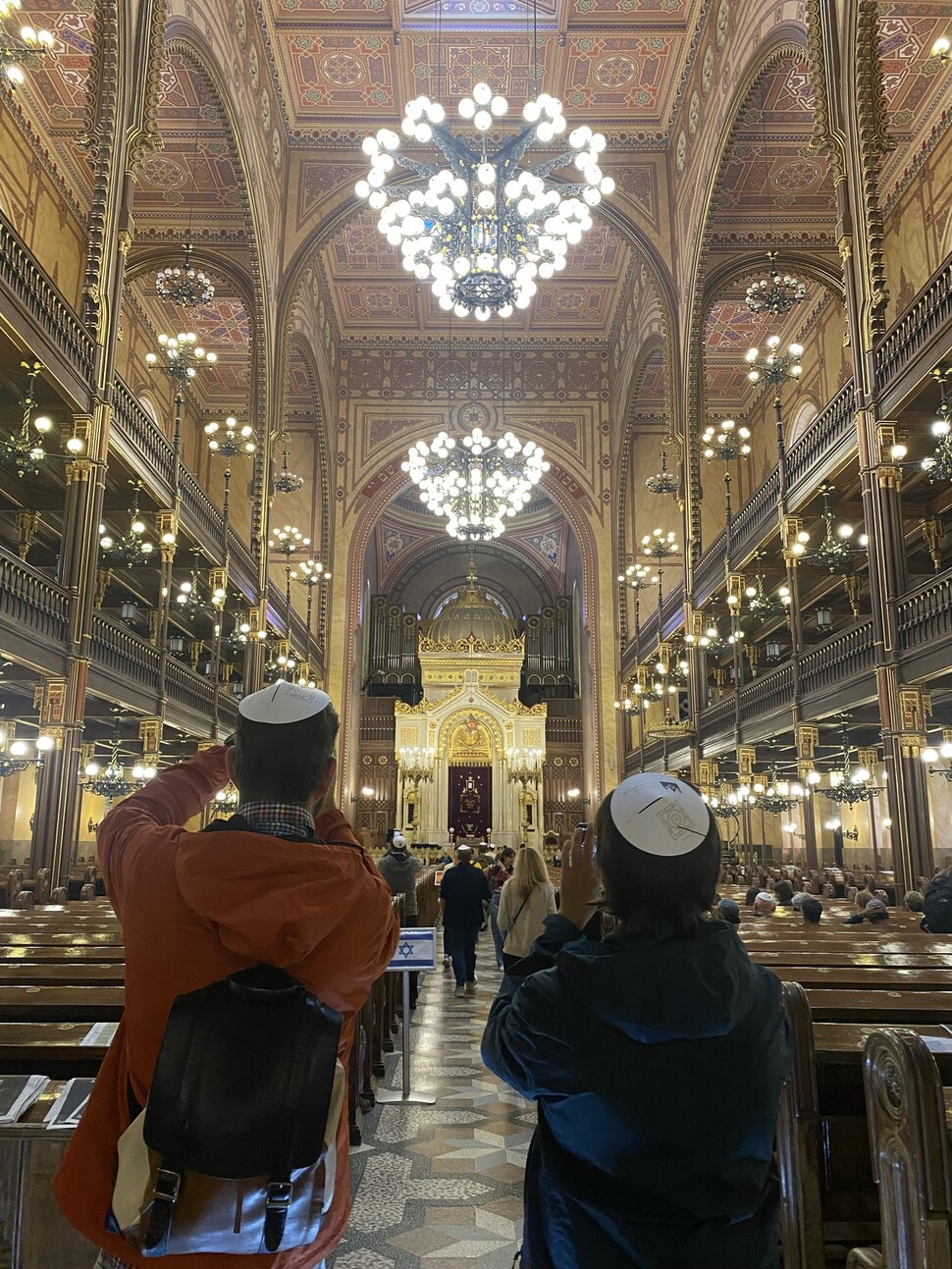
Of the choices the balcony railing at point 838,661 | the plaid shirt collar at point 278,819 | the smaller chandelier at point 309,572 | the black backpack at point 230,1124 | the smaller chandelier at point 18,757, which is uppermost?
the smaller chandelier at point 309,572

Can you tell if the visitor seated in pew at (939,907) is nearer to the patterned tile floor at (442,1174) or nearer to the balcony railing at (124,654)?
the patterned tile floor at (442,1174)

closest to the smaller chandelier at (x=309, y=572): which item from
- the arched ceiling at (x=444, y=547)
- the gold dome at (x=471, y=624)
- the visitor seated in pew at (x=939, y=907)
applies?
the arched ceiling at (x=444, y=547)

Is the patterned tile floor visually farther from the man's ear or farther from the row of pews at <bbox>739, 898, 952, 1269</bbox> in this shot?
the man's ear

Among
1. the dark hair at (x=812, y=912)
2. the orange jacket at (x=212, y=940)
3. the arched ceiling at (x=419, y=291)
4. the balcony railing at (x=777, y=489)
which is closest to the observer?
the orange jacket at (x=212, y=940)

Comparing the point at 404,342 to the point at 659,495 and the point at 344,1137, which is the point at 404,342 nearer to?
the point at 659,495

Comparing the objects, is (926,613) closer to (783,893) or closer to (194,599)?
(783,893)

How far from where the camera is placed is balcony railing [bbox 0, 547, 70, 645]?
31.4ft

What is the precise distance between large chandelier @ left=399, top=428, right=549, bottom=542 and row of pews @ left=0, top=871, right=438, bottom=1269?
13.2 m

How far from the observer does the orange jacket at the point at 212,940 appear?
148 cm

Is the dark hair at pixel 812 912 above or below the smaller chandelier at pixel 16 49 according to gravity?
below

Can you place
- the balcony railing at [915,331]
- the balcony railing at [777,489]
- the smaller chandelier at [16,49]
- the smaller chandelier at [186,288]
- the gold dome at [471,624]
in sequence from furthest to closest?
the gold dome at [471,624] → the smaller chandelier at [186,288] → the balcony railing at [777,489] → the balcony railing at [915,331] → the smaller chandelier at [16,49]

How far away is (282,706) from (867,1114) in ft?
6.27

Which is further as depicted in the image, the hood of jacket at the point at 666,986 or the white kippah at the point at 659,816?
the white kippah at the point at 659,816

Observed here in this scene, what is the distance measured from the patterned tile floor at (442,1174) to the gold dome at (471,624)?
2728 centimetres
